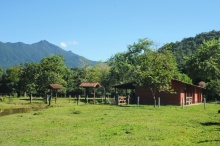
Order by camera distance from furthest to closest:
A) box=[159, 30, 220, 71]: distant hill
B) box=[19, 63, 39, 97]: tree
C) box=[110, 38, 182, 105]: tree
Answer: box=[159, 30, 220, 71]: distant hill
box=[19, 63, 39, 97]: tree
box=[110, 38, 182, 105]: tree

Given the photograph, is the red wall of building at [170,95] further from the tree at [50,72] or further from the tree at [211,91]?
the tree at [50,72]

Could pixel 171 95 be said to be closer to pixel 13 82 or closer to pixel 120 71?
pixel 120 71

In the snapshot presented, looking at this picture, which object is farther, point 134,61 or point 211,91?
point 134,61

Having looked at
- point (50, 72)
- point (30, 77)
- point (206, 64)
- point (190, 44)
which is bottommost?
point (30, 77)

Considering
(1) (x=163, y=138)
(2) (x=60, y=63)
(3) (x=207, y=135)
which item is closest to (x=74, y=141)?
(1) (x=163, y=138)

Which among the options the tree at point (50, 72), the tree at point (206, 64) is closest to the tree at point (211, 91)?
the tree at point (206, 64)

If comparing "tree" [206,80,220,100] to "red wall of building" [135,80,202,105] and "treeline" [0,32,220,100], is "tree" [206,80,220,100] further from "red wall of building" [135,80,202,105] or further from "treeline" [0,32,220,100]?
"red wall of building" [135,80,202,105]

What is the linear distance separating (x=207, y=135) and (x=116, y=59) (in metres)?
71.3

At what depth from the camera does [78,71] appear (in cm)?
9775

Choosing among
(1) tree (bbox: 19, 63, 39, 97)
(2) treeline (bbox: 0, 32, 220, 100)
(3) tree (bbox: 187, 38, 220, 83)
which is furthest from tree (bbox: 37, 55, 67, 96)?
(3) tree (bbox: 187, 38, 220, 83)

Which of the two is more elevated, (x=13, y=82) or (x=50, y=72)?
(x=50, y=72)

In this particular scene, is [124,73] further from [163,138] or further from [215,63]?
[163,138]

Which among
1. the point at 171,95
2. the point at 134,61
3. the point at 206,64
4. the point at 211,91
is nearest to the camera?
the point at 171,95

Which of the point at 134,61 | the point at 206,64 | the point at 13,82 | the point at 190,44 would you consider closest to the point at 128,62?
the point at 134,61
